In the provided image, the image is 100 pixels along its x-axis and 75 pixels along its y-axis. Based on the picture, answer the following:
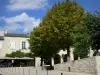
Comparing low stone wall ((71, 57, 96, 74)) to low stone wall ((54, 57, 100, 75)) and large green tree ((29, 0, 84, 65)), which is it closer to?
low stone wall ((54, 57, 100, 75))

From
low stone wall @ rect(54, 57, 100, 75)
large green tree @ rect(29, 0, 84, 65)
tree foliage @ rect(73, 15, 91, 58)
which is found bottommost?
low stone wall @ rect(54, 57, 100, 75)

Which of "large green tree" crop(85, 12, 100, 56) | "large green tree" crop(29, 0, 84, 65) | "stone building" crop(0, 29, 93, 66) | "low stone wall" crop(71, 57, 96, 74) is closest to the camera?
"low stone wall" crop(71, 57, 96, 74)

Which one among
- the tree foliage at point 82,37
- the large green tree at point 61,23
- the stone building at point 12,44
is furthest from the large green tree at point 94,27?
the stone building at point 12,44

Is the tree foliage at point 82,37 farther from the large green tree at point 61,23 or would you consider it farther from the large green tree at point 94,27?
the large green tree at point 61,23

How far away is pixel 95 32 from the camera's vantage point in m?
34.0

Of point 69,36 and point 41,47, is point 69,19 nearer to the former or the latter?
point 69,36

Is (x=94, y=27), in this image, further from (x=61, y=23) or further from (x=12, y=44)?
(x=12, y=44)

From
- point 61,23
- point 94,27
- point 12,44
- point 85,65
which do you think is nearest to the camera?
point 85,65

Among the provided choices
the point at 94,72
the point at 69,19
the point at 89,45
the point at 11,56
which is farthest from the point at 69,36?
the point at 11,56

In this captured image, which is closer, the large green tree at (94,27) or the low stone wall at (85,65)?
the low stone wall at (85,65)

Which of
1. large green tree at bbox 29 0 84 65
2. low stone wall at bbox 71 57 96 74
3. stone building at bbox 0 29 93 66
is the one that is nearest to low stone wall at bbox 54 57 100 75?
low stone wall at bbox 71 57 96 74

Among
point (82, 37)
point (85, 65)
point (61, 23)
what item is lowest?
point (85, 65)

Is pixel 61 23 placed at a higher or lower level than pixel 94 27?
higher

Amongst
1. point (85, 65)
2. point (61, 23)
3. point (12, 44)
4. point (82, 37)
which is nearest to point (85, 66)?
point (85, 65)
